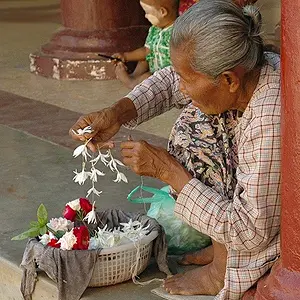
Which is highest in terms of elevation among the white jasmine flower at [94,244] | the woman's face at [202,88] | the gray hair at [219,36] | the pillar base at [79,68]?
the gray hair at [219,36]

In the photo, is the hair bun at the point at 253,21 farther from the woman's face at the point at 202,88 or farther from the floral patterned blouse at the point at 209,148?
the floral patterned blouse at the point at 209,148

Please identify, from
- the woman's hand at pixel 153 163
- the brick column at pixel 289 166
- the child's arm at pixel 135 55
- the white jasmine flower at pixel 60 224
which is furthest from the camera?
the child's arm at pixel 135 55

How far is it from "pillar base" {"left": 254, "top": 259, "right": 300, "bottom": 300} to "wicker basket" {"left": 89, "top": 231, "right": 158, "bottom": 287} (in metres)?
0.60

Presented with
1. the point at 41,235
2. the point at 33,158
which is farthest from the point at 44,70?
the point at 41,235

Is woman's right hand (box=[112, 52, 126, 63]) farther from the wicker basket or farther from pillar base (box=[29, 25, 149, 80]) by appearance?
the wicker basket

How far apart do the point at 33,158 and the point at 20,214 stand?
3.06 feet

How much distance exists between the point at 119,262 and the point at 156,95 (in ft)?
2.28

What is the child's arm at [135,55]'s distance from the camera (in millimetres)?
7005

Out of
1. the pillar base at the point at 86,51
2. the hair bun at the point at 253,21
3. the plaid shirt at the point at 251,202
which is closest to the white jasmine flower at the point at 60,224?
the plaid shirt at the point at 251,202

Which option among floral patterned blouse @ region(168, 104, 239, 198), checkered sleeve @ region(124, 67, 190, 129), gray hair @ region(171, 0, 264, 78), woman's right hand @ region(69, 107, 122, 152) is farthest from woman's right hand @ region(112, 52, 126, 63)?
gray hair @ region(171, 0, 264, 78)

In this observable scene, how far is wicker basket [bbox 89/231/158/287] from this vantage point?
355 centimetres

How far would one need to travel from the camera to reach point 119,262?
11.8ft

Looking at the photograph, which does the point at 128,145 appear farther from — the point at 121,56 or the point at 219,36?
the point at 121,56

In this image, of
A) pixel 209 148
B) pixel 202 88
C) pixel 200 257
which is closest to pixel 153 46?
pixel 200 257
